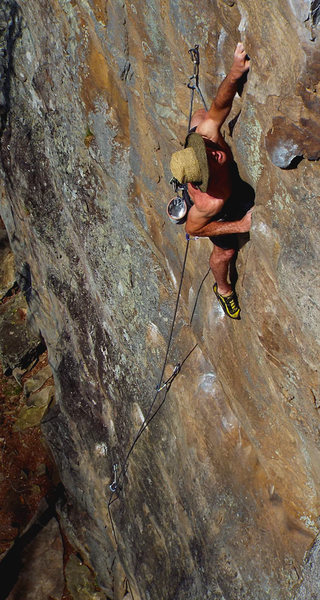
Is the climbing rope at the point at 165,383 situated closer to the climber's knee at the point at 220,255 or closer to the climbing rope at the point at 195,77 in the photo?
the climbing rope at the point at 195,77

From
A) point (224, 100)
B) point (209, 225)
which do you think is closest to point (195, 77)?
point (224, 100)

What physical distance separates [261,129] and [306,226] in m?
0.78

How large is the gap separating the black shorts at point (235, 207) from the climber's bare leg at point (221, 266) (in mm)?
56

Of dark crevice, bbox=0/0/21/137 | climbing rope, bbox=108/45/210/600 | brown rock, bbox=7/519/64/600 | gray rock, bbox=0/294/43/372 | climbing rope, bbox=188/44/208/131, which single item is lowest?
brown rock, bbox=7/519/64/600

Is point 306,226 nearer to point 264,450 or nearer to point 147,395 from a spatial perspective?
point 264,450

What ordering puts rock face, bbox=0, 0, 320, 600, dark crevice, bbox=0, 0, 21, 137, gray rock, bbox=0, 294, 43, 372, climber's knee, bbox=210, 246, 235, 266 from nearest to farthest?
rock face, bbox=0, 0, 320, 600 → climber's knee, bbox=210, 246, 235, 266 → dark crevice, bbox=0, 0, 21, 137 → gray rock, bbox=0, 294, 43, 372

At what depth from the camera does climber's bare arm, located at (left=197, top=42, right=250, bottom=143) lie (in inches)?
141

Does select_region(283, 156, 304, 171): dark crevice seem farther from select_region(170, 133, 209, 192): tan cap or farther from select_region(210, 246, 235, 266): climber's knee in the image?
select_region(210, 246, 235, 266): climber's knee

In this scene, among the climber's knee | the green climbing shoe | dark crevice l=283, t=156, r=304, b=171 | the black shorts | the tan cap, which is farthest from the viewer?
the green climbing shoe

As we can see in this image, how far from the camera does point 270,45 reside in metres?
3.26

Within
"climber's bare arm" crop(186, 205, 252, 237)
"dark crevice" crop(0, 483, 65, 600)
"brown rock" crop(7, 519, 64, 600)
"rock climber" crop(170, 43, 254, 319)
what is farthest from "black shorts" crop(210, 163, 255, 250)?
"brown rock" crop(7, 519, 64, 600)

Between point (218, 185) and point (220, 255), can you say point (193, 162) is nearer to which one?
point (218, 185)

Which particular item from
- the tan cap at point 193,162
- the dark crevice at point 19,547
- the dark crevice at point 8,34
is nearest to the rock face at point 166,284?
the dark crevice at point 8,34

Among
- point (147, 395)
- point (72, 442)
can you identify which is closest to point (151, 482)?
point (147, 395)
